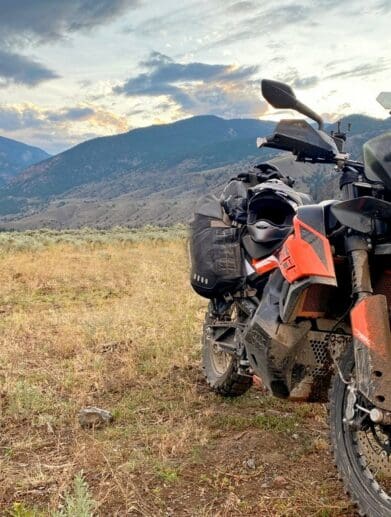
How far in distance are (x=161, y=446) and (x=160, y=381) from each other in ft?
5.34

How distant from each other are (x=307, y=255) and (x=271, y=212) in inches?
47.9

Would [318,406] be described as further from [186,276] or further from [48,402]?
[186,276]

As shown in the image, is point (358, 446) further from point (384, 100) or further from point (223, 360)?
point (223, 360)

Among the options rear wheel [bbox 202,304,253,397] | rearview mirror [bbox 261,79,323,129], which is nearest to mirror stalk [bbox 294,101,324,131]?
rearview mirror [bbox 261,79,323,129]

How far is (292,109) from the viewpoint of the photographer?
3018 mm

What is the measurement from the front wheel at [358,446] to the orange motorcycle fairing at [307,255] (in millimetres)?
443

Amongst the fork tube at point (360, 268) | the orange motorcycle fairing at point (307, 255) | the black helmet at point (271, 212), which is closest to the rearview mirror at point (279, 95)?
the orange motorcycle fairing at point (307, 255)

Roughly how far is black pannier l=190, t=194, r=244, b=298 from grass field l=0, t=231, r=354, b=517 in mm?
1081

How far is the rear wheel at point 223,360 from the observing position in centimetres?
499

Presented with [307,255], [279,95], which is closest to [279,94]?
[279,95]

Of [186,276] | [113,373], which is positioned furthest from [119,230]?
[113,373]

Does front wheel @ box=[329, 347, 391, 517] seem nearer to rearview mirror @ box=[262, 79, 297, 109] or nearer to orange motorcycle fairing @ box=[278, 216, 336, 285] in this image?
orange motorcycle fairing @ box=[278, 216, 336, 285]

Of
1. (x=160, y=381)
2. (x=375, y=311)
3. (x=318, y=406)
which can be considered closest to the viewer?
(x=375, y=311)

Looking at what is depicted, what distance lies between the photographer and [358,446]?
2.96m
